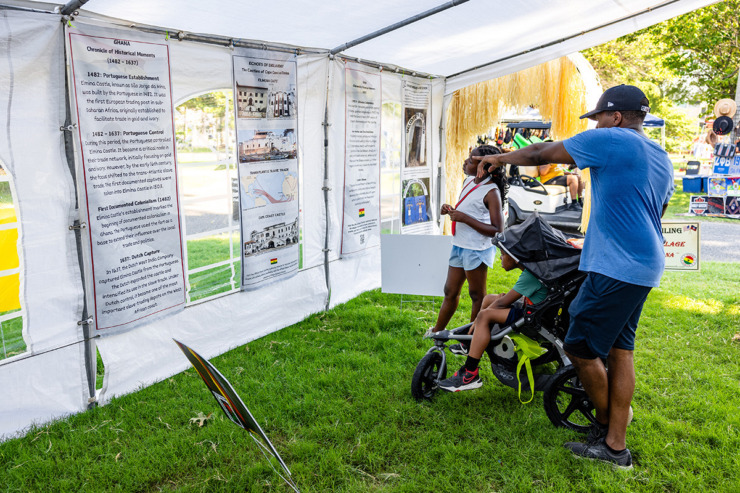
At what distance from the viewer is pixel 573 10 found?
16.3ft

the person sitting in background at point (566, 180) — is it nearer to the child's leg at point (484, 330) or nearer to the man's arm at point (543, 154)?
the child's leg at point (484, 330)

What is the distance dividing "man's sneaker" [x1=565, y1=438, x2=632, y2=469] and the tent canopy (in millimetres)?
3272

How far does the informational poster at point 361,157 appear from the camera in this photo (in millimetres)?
5641

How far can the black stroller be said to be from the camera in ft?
10.8

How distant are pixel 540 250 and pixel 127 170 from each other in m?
2.73

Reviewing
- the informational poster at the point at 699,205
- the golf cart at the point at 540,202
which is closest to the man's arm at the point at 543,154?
the golf cart at the point at 540,202

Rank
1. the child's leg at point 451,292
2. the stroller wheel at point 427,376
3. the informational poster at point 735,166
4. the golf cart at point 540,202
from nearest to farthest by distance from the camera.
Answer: the stroller wheel at point 427,376, the child's leg at point 451,292, the golf cart at point 540,202, the informational poster at point 735,166

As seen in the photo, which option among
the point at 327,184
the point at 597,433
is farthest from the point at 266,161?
the point at 597,433

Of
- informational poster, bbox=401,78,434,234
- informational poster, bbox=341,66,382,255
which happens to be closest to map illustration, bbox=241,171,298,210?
informational poster, bbox=341,66,382,255

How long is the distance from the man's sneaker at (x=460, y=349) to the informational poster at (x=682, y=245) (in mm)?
2450

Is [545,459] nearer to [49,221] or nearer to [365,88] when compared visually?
[49,221]

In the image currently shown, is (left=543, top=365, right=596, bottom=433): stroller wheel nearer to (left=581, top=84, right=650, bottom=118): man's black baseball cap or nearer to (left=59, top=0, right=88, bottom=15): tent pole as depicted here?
(left=581, top=84, right=650, bottom=118): man's black baseball cap

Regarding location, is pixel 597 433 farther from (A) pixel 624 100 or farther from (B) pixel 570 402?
(A) pixel 624 100

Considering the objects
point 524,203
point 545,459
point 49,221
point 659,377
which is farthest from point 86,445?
point 524,203
